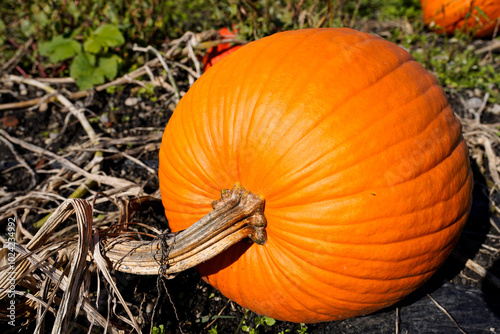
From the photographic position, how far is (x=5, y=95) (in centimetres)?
389

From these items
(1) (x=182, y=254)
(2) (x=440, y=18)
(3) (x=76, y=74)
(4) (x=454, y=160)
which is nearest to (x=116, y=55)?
(3) (x=76, y=74)

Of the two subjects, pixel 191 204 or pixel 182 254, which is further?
pixel 191 204

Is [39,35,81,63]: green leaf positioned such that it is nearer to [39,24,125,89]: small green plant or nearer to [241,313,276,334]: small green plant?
[39,24,125,89]: small green plant

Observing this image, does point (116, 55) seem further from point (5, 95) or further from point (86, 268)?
point (86, 268)

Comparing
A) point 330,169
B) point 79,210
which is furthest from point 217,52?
point 330,169

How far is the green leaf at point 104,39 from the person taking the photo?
3.62m

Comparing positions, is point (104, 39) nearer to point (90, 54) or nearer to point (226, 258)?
point (90, 54)

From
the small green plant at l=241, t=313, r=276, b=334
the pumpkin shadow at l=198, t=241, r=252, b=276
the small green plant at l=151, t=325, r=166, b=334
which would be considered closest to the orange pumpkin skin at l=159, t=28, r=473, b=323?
the pumpkin shadow at l=198, t=241, r=252, b=276

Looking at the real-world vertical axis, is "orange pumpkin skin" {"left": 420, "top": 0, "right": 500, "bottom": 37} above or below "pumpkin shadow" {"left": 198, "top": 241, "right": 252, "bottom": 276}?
above

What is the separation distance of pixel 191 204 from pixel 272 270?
528mm

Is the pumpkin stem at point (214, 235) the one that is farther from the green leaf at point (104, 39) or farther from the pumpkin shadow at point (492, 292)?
the green leaf at point (104, 39)

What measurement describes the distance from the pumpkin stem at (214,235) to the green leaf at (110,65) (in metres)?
2.41

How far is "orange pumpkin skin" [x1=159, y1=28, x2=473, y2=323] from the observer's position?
64.2 inches

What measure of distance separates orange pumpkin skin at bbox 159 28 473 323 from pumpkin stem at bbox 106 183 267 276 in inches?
2.2
